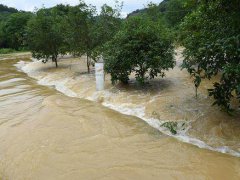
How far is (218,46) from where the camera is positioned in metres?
7.57

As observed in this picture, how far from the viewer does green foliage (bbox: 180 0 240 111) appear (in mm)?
7375

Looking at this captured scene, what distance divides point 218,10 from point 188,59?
152 centimetres

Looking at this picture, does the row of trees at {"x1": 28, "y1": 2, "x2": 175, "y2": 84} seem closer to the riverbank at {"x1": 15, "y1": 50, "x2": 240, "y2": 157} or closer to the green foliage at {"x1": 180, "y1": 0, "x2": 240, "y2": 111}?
the riverbank at {"x1": 15, "y1": 50, "x2": 240, "y2": 157}

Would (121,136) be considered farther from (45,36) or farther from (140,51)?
(45,36)

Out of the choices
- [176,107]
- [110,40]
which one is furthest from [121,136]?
[110,40]

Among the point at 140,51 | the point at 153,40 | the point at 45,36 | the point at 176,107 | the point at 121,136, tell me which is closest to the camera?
the point at 121,136

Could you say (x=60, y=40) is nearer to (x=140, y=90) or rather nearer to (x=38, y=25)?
(x=38, y=25)

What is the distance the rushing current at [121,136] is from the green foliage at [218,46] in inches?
46.8

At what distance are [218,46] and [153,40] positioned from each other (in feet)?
18.4

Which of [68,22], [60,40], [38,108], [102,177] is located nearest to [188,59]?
[102,177]

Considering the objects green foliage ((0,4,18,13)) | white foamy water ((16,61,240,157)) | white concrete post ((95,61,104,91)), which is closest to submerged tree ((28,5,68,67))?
white foamy water ((16,61,240,157))

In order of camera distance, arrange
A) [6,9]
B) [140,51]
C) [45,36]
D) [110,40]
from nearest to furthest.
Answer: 1. [140,51]
2. [110,40]
3. [45,36]
4. [6,9]

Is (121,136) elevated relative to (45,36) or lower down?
lower down

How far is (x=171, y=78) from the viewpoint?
15.0 metres
